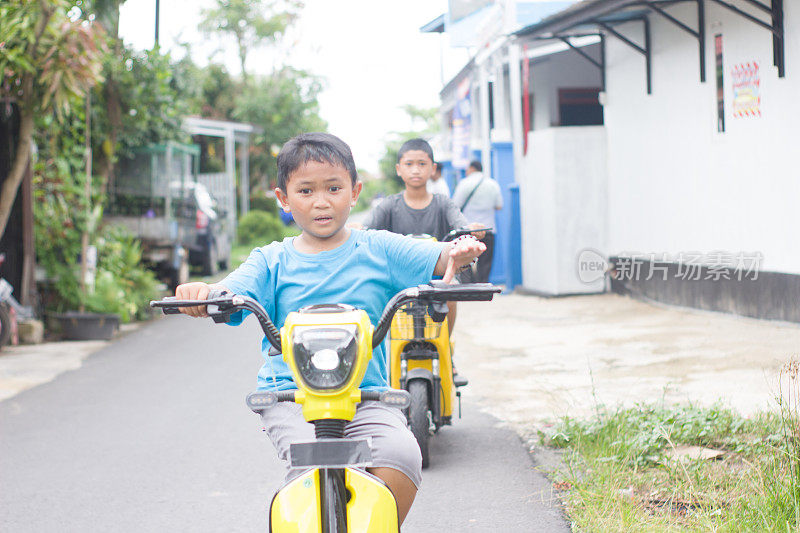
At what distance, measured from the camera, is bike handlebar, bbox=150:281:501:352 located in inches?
109

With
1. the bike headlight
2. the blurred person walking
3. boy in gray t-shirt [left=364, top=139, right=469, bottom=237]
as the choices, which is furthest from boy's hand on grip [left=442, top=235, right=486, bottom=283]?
the blurred person walking

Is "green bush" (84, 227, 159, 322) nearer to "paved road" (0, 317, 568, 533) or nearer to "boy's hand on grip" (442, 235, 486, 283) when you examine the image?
"paved road" (0, 317, 568, 533)

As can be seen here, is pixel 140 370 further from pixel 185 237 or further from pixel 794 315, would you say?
pixel 185 237

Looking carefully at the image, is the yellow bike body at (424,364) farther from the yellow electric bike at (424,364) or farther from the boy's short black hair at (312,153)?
the boy's short black hair at (312,153)

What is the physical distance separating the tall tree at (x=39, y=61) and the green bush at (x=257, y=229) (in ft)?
60.3

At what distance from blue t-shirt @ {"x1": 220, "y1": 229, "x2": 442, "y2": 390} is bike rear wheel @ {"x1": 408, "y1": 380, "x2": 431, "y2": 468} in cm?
219

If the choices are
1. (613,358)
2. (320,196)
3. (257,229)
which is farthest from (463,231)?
(257,229)

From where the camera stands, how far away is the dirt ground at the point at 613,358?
7.08 m

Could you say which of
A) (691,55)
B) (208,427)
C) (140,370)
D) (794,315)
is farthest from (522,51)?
(208,427)

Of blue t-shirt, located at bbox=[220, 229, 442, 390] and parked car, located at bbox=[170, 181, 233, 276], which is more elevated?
parked car, located at bbox=[170, 181, 233, 276]

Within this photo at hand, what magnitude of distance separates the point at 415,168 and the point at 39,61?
6112 millimetres

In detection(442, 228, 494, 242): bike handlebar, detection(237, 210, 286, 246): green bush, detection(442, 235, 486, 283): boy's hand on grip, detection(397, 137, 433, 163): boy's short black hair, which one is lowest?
detection(442, 235, 486, 283): boy's hand on grip

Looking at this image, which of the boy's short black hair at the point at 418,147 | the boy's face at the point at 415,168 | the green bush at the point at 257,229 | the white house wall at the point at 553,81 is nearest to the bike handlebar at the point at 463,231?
the boy's face at the point at 415,168

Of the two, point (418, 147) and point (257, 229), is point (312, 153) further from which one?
point (257, 229)
